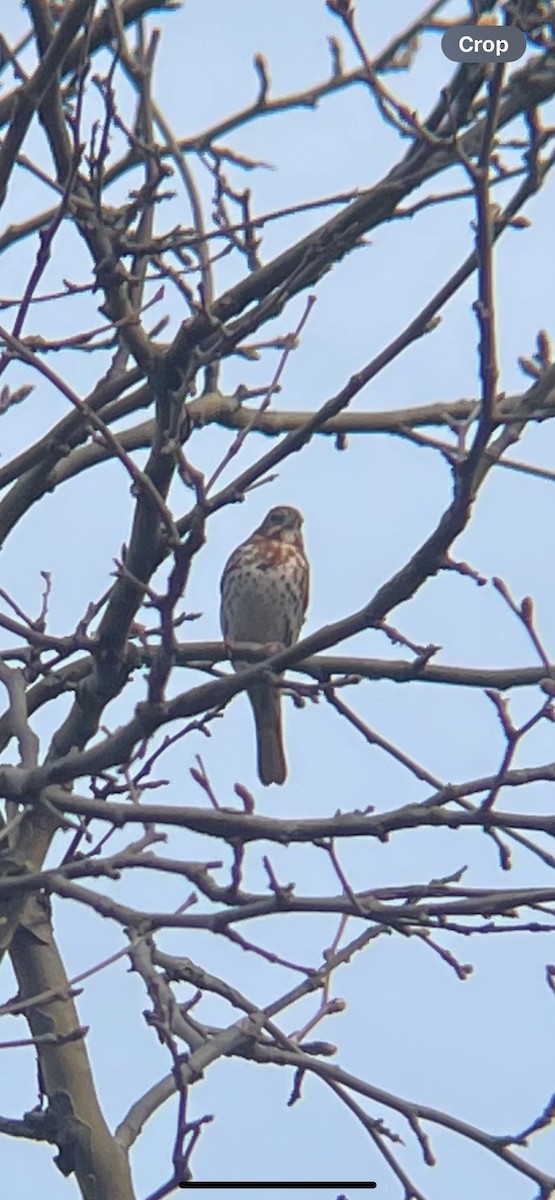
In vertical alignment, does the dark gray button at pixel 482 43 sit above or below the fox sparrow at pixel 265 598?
below

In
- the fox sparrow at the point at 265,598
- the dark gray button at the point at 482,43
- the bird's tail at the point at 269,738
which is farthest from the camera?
the fox sparrow at the point at 265,598

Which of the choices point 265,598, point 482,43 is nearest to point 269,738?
point 265,598

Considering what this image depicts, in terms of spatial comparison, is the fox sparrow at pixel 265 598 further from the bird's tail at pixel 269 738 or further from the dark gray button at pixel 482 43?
the dark gray button at pixel 482 43

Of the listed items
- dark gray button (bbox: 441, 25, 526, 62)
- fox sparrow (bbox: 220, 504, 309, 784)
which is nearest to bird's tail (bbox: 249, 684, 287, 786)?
fox sparrow (bbox: 220, 504, 309, 784)

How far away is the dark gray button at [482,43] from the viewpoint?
3.11m

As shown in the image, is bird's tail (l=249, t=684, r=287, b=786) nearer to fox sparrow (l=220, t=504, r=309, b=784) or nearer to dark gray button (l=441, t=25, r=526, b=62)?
fox sparrow (l=220, t=504, r=309, b=784)

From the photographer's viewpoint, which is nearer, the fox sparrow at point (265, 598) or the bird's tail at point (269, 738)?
the bird's tail at point (269, 738)

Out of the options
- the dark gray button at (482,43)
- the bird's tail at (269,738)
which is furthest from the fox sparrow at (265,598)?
the dark gray button at (482,43)

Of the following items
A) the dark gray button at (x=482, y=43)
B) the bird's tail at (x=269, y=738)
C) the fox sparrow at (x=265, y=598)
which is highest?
the fox sparrow at (x=265, y=598)

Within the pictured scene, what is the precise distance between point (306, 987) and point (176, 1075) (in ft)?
1.75

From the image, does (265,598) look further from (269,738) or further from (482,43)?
(482,43)

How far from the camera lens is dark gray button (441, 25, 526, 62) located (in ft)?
10.2

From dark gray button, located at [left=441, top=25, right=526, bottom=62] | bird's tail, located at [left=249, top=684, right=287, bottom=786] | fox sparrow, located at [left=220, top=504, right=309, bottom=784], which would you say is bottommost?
dark gray button, located at [left=441, top=25, right=526, bottom=62]

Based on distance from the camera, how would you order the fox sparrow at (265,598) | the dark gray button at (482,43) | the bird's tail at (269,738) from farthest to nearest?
1. the fox sparrow at (265,598)
2. the bird's tail at (269,738)
3. the dark gray button at (482,43)
